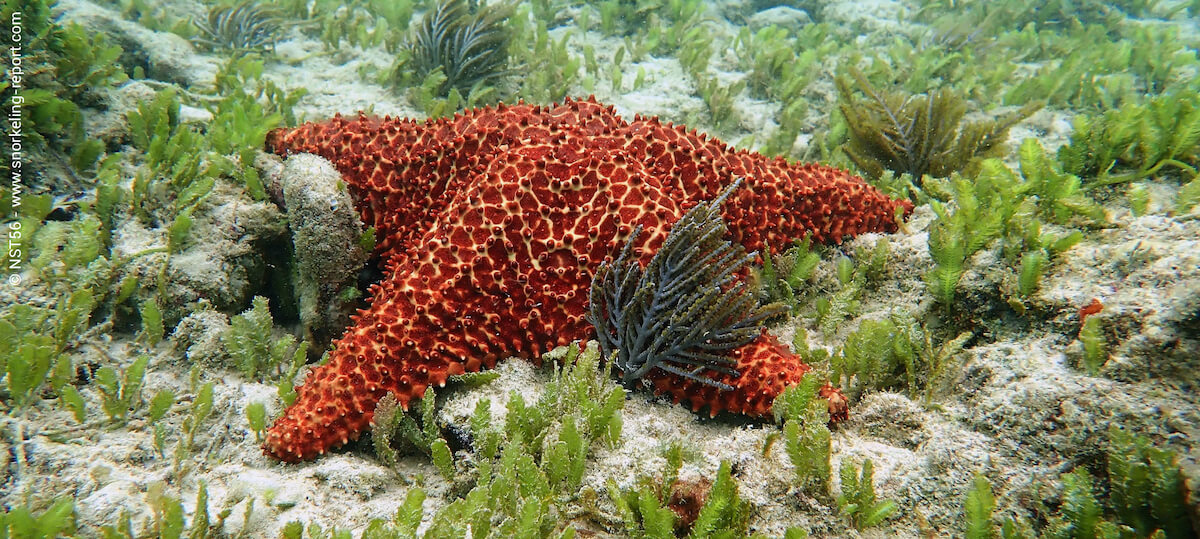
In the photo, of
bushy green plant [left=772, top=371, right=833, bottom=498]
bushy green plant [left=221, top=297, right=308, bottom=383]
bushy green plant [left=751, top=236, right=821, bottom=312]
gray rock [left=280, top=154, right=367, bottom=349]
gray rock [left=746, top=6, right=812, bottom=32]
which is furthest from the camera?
gray rock [left=746, top=6, right=812, bottom=32]

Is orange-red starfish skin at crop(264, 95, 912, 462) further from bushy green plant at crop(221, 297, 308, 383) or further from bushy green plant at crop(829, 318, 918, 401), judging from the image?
bushy green plant at crop(221, 297, 308, 383)

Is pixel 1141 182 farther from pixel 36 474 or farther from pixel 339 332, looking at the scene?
pixel 36 474

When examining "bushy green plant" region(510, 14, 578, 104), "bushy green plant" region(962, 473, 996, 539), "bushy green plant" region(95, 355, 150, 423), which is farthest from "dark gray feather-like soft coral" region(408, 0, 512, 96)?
"bushy green plant" region(962, 473, 996, 539)

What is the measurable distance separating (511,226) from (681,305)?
3.62ft

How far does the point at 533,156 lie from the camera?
3.45m

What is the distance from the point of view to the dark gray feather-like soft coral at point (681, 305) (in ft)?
10.0

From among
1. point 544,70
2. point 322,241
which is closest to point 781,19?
point 544,70

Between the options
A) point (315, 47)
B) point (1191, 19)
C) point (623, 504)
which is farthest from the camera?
point (1191, 19)

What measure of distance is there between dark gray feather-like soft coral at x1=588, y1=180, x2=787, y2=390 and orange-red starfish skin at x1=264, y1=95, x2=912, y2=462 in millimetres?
107

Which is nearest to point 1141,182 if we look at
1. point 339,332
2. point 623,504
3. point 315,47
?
point 623,504

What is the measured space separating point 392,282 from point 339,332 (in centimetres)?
85

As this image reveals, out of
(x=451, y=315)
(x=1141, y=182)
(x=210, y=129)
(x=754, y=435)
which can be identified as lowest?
(x=754, y=435)

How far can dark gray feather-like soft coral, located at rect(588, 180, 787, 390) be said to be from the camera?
120 inches

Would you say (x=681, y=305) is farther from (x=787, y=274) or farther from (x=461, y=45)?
(x=461, y=45)
